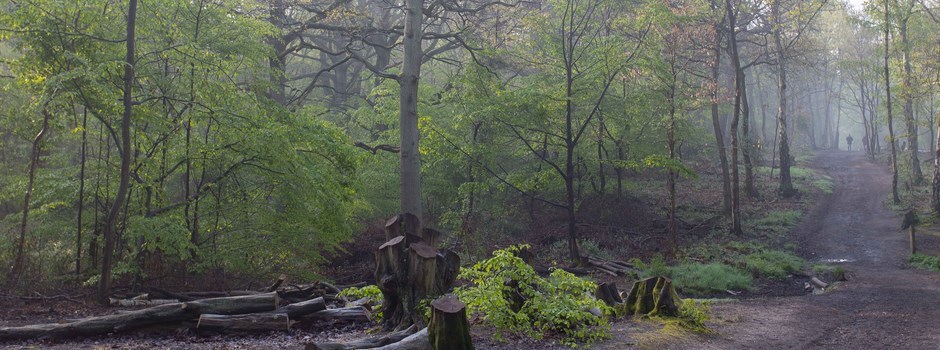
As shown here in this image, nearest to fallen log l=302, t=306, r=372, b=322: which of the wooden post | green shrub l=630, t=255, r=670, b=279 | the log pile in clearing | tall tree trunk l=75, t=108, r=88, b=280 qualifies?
the log pile in clearing

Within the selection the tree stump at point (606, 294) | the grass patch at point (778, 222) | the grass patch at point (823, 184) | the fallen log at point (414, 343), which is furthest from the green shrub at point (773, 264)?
the grass patch at point (823, 184)

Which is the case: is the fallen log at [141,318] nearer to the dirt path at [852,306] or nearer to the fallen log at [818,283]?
the dirt path at [852,306]

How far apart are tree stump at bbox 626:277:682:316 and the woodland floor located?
0.47 m

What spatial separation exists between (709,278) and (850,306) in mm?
3225

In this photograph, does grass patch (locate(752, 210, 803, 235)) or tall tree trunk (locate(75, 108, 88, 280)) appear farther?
grass patch (locate(752, 210, 803, 235))

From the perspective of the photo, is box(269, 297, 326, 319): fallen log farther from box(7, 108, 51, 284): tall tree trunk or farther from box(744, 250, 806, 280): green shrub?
box(744, 250, 806, 280): green shrub

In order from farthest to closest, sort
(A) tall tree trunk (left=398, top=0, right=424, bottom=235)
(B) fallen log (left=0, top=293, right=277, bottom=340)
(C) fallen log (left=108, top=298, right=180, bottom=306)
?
(A) tall tree trunk (left=398, top=0, right=424, bottom=235)
(C) fallen log (left=108, top=298, right=180, bottom=306)
(B) fallen log (left=0, top=293, right=277, bottom=340)

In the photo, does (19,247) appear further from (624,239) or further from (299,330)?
(624,239)

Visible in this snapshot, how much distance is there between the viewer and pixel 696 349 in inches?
332

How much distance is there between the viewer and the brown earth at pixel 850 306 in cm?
954

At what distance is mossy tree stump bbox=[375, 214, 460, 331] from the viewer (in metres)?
7.82

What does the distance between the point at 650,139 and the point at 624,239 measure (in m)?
3.45

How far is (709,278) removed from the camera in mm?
15727

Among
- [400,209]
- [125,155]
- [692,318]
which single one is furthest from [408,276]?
[400,209]
